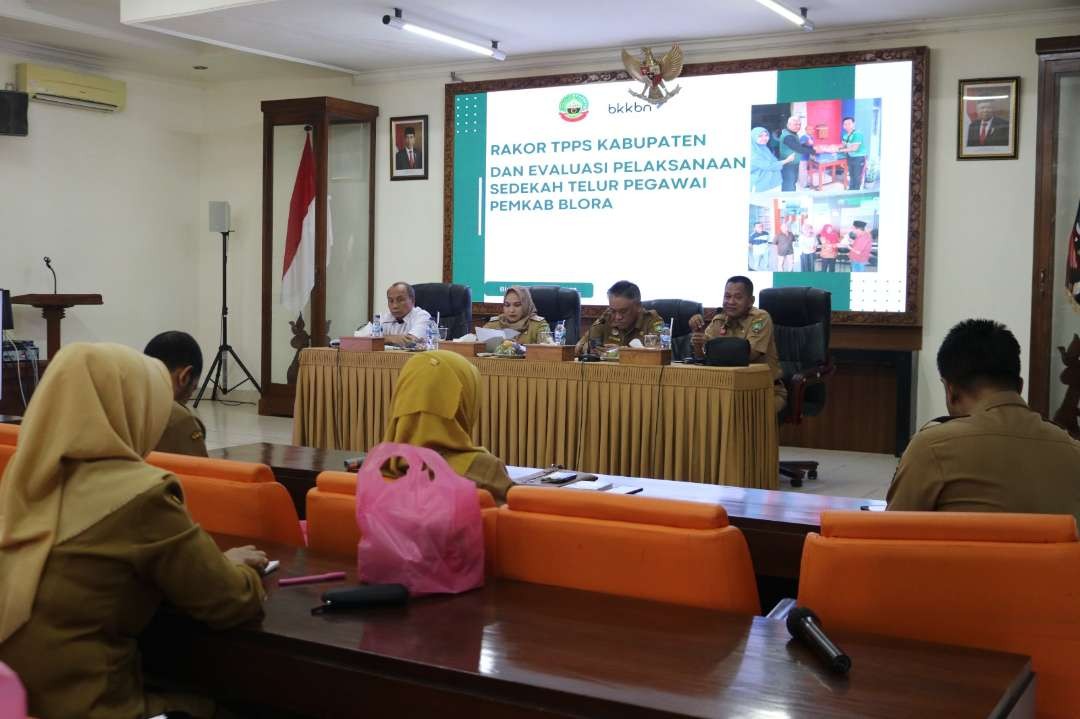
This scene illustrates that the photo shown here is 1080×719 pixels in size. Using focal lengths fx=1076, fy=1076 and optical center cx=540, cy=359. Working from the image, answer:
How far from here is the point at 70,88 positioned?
8781 mm

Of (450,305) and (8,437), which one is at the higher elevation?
(450,305)

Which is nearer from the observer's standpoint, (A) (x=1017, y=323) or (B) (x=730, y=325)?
(B) (x=730, y=325)

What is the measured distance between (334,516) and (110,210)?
A: 795 cm

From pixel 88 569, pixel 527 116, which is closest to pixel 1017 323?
pixel 527 116

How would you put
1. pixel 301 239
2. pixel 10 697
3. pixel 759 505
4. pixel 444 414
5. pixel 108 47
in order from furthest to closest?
pixel 301 239 → pixel 108 47 → pixel 759 505 → pixel 444 414 → pixel 10 697

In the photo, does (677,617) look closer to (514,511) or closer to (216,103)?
(514,511)

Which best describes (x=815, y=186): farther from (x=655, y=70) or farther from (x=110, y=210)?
(x=110, y=210)

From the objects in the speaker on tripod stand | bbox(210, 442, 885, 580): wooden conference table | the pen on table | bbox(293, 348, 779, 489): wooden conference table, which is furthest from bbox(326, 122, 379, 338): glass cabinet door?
the pen on table

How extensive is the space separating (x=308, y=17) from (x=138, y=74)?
3161 millimetres

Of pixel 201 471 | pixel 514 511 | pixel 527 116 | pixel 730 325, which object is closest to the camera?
pixel 514 511

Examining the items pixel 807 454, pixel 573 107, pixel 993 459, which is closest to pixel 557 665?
pixel 993 459

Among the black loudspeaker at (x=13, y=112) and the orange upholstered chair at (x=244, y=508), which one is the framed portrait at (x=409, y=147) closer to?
the black loudspeaker at (x=13, y=112)

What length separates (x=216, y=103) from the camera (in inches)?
395

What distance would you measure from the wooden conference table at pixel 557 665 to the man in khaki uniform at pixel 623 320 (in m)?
4.14
